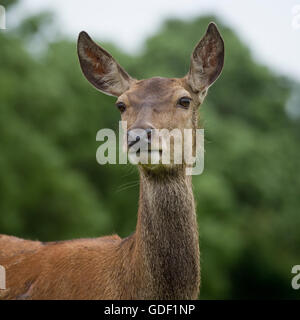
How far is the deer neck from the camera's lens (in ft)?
19.4

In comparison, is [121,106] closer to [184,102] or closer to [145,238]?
[184,102]

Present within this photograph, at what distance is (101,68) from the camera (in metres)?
7.04

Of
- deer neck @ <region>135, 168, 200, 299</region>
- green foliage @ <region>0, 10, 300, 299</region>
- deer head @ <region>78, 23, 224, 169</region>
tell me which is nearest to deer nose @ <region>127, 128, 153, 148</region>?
deer head @ <region>78, 23, 224, 169</region>

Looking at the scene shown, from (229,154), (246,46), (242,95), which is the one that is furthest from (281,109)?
(246,46)

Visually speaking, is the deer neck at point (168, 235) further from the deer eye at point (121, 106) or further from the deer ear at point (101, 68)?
the deer ear at point (101, 68)

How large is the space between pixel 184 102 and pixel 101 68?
116cm

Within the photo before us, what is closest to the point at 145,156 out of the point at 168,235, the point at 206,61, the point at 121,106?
the point at 168,235

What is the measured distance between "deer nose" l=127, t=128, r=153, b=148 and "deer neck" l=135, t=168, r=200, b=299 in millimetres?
517

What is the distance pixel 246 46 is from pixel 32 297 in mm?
49066

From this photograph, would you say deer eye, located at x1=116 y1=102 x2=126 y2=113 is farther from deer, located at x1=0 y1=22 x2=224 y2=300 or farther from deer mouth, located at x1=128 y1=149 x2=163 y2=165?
deer mouth, located at x1=128 y1=149 x2=163 y2=165

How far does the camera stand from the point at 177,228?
240 inches

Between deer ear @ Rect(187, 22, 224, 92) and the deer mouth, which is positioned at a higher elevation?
deer ear @ Rect(187, 22, 224, 92)

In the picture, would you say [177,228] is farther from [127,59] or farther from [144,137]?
[127,59]

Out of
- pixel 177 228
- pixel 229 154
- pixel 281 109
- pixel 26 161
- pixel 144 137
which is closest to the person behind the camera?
pixel 144 137
